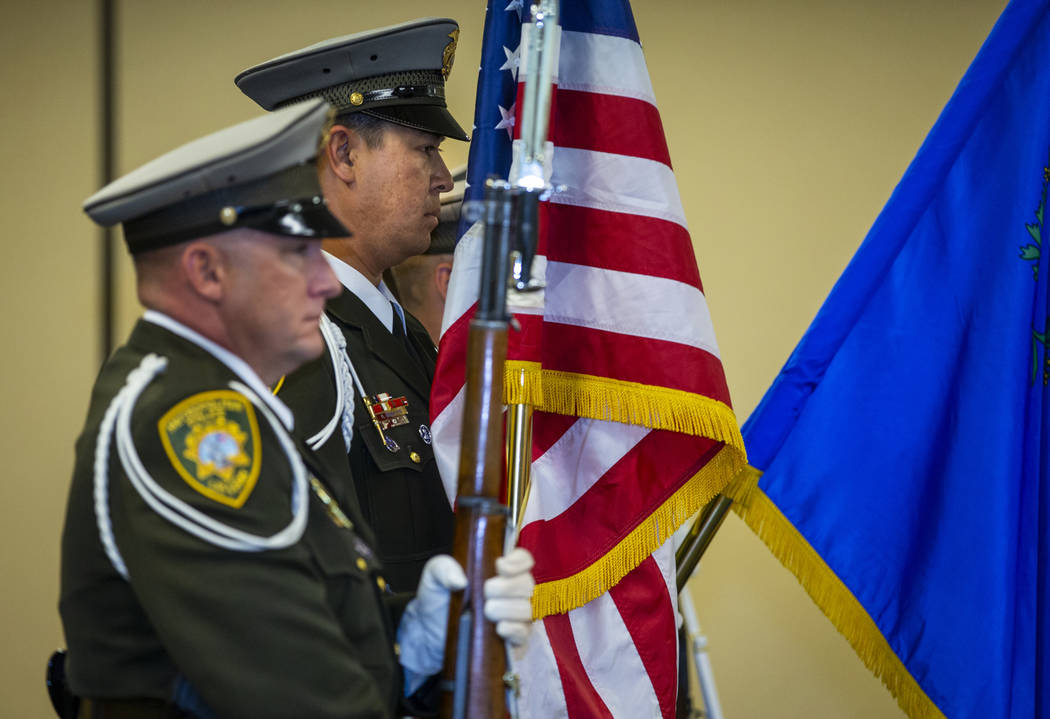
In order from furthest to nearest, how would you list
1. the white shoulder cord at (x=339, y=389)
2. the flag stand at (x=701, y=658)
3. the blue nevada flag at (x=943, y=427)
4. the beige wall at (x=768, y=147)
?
the beige wall at (x=768, y=147) < the flag stand at (x=701, y=658) < the blue nevada flag at (x=943, y=427) < the white shoulder cord at (x=339, y=389)

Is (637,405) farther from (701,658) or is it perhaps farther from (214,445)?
(701,658)

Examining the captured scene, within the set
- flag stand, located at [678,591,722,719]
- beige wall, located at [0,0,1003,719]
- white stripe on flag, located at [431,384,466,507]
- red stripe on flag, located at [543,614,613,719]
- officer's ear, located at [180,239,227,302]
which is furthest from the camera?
beige wall, located at [0,0,1003,719]

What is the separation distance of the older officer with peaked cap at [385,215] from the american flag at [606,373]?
0.44 feet

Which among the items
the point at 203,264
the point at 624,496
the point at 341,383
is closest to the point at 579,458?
the point at 624,496

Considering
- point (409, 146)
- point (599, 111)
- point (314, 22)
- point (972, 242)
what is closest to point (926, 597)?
point (972, 242)

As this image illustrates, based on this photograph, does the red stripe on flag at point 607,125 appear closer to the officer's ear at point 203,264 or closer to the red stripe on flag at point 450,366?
the red stripe on flag at point 450,366

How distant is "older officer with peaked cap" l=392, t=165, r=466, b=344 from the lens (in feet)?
8.81

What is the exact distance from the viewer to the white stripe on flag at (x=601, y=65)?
170 cm

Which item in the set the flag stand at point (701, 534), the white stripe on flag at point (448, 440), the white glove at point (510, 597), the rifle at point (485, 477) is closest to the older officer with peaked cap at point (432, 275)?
the flag stand at point (701, 534)

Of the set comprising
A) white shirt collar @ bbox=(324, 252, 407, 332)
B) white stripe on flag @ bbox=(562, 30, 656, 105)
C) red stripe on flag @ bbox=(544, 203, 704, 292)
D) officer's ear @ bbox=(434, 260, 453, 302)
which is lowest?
white shirt collar @ bbox=(324, 252, 407, 332)

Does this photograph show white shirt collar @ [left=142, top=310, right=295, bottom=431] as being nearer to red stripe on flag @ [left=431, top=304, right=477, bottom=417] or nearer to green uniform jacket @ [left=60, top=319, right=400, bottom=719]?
green uniform jacket @ [left=60, top=319, right=400, bottom=719]

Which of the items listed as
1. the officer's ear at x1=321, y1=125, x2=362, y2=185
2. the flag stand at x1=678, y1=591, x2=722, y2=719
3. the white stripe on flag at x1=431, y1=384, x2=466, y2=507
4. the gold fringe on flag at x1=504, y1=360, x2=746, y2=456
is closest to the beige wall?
the flag stand at x1=678, y1=591, x2=722, y2=719

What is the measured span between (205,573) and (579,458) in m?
0.91

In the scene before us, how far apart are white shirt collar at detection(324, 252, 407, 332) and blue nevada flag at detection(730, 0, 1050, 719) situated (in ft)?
2.32
